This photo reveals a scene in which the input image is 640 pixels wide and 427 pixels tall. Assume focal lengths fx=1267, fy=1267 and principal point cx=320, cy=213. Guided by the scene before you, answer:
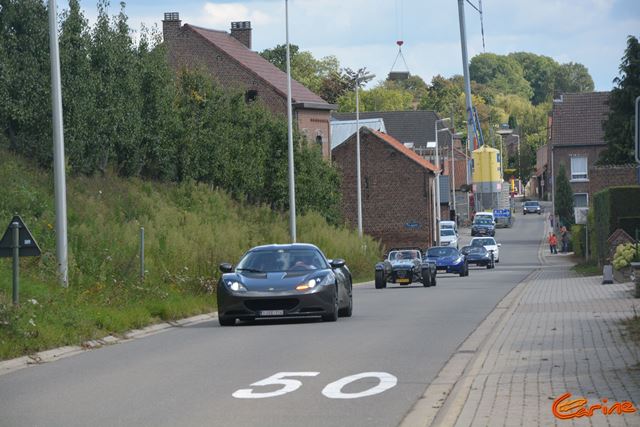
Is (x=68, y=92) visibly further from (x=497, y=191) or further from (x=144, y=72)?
(x=497, y=191)

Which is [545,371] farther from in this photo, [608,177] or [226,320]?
[608,177]

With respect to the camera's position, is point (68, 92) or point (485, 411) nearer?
point (485, 411)

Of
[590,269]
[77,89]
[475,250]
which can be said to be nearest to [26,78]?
[77,89]

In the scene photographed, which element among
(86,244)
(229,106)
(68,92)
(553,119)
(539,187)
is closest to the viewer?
(86,244)

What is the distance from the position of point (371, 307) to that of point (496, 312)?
144 inches

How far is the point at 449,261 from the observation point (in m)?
53.2

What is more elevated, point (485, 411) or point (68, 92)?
point (68, 92)

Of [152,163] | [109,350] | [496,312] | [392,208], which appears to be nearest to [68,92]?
[152,163]

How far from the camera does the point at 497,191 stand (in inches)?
4532

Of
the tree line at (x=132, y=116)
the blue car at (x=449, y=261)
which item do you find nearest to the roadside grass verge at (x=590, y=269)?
the blue car at (x=449, y=261)

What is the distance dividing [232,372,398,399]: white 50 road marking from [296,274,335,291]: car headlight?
25.6 ft

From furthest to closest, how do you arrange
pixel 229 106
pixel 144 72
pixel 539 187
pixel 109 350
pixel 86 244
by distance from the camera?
pixel 539 187
pixel 229 106
pixel 144 72
pixel 86 244
pixel 109 350

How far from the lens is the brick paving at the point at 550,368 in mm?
9883

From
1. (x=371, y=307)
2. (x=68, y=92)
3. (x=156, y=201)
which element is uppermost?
(x=68, y=92)
